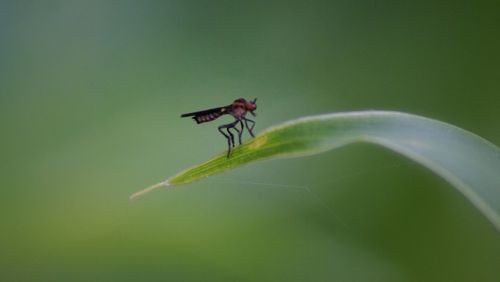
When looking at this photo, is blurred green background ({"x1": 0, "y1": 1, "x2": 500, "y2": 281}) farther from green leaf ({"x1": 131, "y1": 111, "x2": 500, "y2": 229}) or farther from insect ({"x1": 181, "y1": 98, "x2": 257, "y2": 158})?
A: green leaf ({"x1": 131, "y1": 111, "x2": 500, "y2": 229})

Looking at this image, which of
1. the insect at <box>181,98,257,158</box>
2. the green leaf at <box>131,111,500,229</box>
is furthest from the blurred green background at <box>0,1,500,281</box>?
the green leaf at <box>131,111,500,229</box>

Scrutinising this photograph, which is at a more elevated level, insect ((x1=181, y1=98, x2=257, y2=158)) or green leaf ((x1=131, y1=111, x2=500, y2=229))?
insect ((x1=181, y1=98, x2=257, y2=158))

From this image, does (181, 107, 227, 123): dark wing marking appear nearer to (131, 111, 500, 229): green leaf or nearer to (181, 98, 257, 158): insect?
(181, 98, 257, 158): insect

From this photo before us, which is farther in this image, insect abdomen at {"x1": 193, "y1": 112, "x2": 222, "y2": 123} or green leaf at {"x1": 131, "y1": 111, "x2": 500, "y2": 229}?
insect abdomen at {"x1": 193, "y1": 112, "x2": 222, "y2": 123}

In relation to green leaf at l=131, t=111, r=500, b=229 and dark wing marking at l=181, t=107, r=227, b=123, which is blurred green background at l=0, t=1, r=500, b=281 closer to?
dark wing marking at l=181, t=107, r=227, b=123
